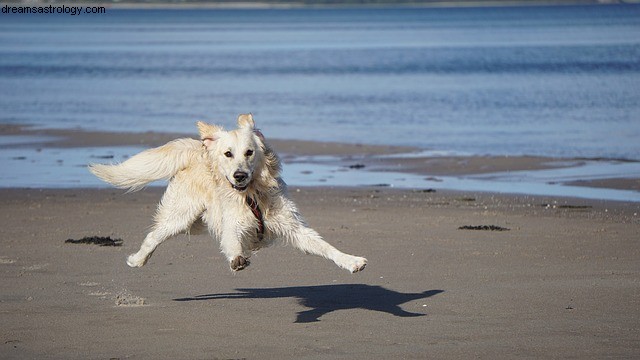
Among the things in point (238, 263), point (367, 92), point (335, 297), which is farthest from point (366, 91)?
point (238, 263)

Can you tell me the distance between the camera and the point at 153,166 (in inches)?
344

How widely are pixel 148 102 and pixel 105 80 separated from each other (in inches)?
393

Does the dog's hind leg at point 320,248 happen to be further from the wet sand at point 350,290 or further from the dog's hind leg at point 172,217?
the dog's hind leg at point 172,217

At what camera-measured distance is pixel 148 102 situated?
31.9m

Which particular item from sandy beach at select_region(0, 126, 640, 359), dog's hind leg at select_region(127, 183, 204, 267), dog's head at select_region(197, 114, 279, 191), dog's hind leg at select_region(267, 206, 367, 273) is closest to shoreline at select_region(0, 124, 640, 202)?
sandy beach at select_region(0, 126, 640, 359)

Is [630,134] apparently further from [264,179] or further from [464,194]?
[264,179]

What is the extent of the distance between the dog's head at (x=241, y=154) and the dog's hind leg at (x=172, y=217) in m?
0.54

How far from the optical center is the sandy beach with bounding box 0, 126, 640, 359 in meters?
6.99

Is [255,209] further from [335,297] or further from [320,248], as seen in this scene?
[335,297]

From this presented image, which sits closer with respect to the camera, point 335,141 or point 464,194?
point 464,194

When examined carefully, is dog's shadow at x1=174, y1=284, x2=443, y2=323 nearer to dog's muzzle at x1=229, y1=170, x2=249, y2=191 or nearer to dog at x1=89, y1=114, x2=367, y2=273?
dog at x1=89, y1=114, x2=367, y2=273

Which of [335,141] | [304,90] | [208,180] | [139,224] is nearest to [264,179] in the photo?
[208,180]

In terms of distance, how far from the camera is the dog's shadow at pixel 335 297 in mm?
8016

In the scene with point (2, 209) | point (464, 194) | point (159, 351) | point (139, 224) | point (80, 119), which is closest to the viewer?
point (159, 351)
